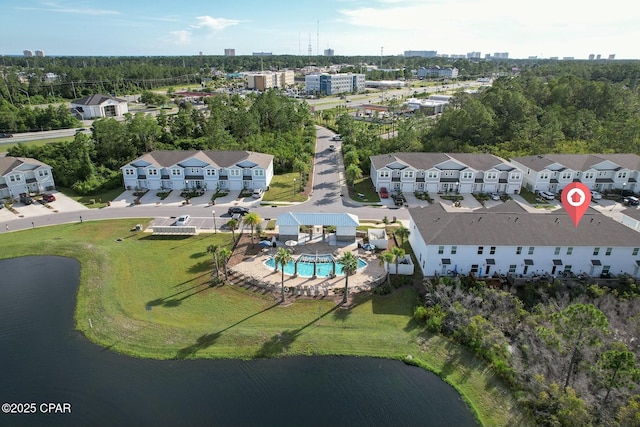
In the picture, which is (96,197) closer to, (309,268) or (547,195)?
(309,268)

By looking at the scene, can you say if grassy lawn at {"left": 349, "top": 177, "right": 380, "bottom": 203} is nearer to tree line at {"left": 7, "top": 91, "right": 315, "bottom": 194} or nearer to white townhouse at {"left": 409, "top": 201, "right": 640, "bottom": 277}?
tree line at {"left": 7, "top": 91, "right": 315, "bottom": 194}

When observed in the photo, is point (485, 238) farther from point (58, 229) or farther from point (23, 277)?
point (58, 229)

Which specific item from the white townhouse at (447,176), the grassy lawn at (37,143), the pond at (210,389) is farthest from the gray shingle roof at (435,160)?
the grassy lawn at (37,143)

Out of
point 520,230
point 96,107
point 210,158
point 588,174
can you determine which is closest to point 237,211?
point 210,158

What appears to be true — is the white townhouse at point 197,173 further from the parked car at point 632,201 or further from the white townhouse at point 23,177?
the parked car at point 632,201

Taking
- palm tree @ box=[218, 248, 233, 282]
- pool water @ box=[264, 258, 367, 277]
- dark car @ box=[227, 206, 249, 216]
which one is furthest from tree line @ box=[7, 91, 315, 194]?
palm tree @ box=[218, 248, 233, 282]

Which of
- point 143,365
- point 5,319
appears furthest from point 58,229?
point 143,365
